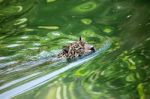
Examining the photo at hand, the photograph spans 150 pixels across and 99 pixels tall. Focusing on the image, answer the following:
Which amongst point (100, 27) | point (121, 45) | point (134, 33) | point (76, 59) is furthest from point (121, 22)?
point (76, 59)

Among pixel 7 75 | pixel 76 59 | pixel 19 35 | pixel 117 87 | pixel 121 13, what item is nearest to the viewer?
pixel 117 87

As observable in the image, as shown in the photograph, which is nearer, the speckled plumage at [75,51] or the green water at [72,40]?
the green water at [72,40]

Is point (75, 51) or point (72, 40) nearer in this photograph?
point (75, 51)

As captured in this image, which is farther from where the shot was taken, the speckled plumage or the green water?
the speckled plumage

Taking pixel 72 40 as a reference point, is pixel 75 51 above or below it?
above

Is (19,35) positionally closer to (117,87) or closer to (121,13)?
(121,13)

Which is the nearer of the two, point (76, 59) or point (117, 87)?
point (117, 87)

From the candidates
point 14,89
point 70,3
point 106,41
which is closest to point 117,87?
point 14,89

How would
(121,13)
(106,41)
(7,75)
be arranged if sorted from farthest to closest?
(121,13) < (106,41) < (7,75)
